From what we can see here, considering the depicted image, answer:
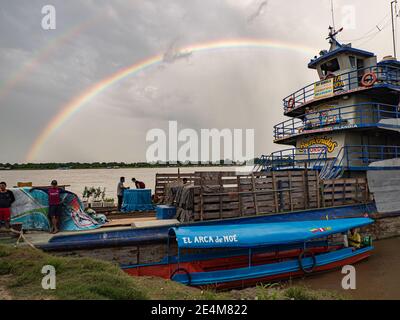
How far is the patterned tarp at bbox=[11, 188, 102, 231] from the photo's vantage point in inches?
360

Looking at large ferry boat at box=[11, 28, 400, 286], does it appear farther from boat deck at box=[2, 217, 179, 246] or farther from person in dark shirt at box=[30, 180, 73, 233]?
person in dark shirt at box=[30, 180, 73, 233]

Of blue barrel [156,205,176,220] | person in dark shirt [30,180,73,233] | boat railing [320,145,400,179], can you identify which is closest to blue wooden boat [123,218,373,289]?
blue barrel [156,205,176,220]

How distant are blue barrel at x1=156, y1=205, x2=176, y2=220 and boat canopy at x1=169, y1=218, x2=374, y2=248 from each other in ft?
5.67

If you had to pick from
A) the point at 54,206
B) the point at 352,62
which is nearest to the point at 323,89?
the point at 352,62

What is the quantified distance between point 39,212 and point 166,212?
4.46m

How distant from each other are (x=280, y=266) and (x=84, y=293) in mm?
6786

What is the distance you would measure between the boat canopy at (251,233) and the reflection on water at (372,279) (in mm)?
1807

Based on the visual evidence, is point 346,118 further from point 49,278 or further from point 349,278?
point 49,278

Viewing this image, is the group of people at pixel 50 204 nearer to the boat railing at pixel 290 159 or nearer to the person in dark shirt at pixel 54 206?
the person in dark shirt at pixel 54 206

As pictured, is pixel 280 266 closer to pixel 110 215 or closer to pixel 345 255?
pixel 345 255

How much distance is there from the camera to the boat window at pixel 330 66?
19.3m
